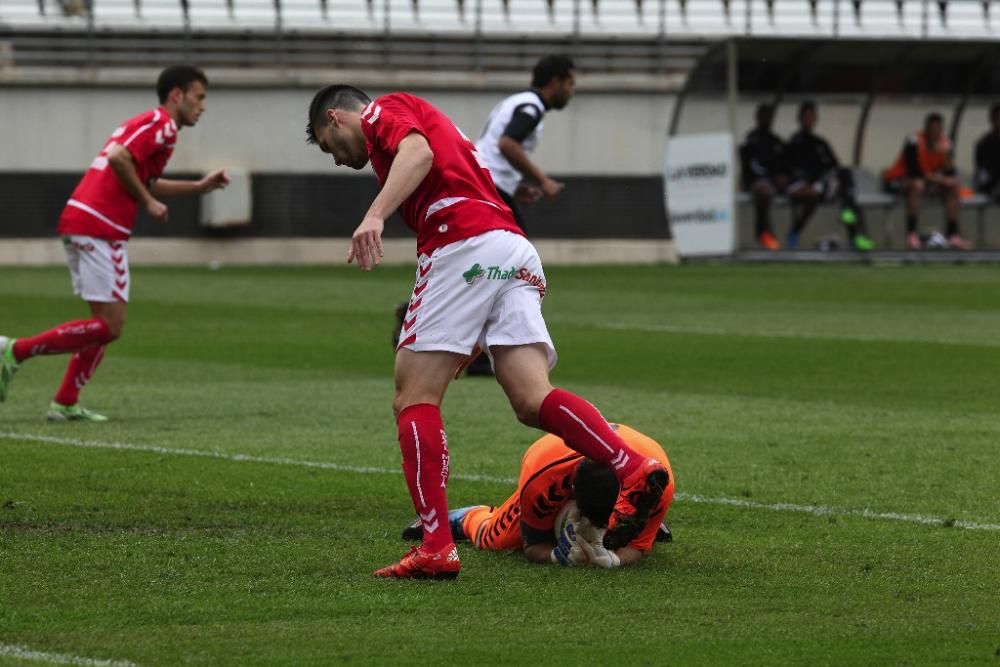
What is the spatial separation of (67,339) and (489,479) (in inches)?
133

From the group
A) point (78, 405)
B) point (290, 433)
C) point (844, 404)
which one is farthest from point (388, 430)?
point (844, 404)

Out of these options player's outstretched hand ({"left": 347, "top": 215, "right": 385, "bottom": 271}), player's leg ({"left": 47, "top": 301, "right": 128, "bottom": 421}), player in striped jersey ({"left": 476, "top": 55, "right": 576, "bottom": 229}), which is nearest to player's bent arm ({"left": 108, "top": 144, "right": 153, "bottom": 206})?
player's leg ({"left": 47, "top": 301, "right": 128, "bottom": 421})

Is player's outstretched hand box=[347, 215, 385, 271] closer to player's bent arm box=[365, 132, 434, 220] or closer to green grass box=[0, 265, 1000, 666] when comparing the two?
player's bent arm box=[365, 132, 434, 220]

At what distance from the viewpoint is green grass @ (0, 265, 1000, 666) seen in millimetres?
5094

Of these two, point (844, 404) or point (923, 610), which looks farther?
point (844, 404)

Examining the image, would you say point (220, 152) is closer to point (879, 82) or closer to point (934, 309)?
point (879, 82)

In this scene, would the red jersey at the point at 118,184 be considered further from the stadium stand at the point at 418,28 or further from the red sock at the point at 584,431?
the stadium stand at the point at 418,28

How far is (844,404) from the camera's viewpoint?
11.3 metres

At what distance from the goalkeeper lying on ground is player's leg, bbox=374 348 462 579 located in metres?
0.39

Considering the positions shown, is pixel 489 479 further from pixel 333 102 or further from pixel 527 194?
pixel 527 194

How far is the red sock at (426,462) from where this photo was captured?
5918 mm

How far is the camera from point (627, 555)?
6199 millimetres

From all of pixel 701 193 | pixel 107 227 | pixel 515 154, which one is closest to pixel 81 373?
pixel 107 227

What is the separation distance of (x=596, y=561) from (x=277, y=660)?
1.58 meters
